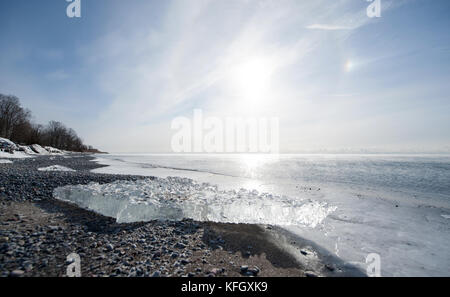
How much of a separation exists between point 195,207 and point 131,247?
318 centimetres

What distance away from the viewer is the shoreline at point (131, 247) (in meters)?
3.68

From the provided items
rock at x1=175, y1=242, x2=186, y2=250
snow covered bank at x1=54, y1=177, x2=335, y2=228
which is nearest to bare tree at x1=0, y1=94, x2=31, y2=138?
snow covered bank at x1=54, y1=177, x2=335, y2=228

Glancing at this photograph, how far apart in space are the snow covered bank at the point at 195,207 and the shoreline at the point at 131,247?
51cm

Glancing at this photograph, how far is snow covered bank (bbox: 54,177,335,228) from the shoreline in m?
0.51

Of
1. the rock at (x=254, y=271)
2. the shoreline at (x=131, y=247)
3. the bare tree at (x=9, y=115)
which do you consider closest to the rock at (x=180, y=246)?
the shoreline at (x=131, y=247)

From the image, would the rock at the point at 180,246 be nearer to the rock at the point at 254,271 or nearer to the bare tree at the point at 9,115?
the rock at the point at 254,271

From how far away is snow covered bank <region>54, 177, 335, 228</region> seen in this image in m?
6.73

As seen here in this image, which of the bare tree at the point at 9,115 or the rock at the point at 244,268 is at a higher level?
the bare tree at the point at 9,115

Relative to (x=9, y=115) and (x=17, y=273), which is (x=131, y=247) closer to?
(x=17, y=273)

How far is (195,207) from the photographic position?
7445mm

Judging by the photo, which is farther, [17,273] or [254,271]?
[254,271]

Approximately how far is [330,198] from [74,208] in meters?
13.0

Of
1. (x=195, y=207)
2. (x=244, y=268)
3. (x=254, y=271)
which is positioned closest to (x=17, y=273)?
(x=244, y=268)
